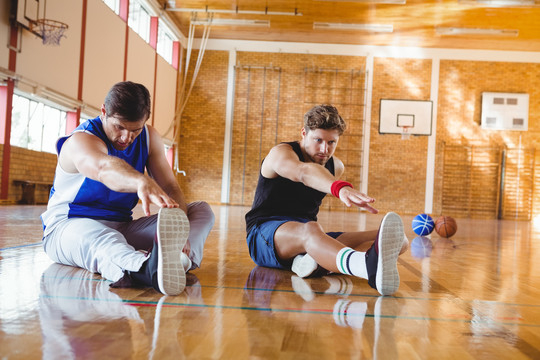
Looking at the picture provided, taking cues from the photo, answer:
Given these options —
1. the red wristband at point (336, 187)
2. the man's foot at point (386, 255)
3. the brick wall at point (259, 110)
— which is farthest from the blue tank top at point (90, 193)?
the brick wall at point (259, 110)

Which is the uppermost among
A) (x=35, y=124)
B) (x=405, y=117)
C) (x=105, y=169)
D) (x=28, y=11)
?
(x=28, y=11)

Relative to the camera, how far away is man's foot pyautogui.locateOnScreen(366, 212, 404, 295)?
2037 millimetres

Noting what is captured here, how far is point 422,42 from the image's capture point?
A: 52.7 feet

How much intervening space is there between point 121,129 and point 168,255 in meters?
0.66

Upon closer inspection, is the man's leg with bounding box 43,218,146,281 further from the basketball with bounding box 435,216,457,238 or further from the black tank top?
the basketball with bounding box 435,216,457,238

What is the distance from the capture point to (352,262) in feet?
7.25

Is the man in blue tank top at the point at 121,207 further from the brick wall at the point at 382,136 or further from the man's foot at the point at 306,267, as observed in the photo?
the brick wall at the point at 382,136

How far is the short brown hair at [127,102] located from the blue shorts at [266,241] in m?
0.89

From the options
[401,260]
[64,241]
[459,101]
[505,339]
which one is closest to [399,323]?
[505,339]

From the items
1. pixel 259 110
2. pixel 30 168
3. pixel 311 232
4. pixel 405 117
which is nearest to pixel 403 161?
pixel 405 117

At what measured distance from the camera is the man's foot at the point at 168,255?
73.5 inches

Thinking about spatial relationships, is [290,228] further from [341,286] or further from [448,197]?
[448,197]

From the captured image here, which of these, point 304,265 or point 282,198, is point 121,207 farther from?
point 304,265

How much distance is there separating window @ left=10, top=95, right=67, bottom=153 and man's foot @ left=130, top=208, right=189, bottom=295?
737 centimetres
